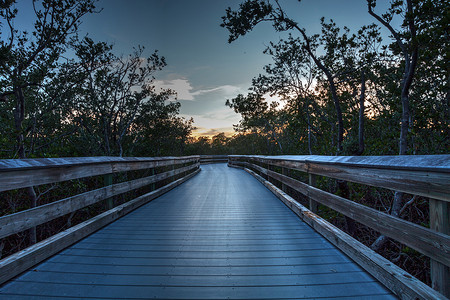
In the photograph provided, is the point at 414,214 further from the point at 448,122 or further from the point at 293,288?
the point at 293,288

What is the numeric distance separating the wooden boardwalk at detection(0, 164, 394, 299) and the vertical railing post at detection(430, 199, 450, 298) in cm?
40

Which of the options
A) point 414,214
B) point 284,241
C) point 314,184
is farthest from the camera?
point 414,214

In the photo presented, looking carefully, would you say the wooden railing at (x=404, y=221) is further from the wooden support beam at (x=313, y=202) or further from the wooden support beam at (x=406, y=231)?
the wooden support beam at (x=313, y=202)

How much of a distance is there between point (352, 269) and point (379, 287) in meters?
0.30

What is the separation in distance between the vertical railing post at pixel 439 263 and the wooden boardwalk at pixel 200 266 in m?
0.40

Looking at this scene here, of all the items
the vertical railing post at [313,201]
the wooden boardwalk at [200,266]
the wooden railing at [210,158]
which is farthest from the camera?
the wooden railing at [210,158]

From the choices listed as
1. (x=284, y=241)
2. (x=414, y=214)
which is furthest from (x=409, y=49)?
(x=284, y=241)

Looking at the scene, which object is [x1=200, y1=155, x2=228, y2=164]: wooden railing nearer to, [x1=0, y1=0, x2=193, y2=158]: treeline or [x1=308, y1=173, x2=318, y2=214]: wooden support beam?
[x1=0, y1=0, x2=193, y2=158]: treeline

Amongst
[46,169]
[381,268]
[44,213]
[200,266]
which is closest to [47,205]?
[44,213]

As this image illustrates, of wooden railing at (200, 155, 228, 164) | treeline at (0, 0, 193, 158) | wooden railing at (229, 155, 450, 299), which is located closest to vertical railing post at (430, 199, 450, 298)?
wooden railing at (229, 155, 450, 299)

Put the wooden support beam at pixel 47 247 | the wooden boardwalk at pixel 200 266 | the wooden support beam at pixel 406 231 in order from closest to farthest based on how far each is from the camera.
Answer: the wooden support beam at pixel 406 231 < the wooden boardwalk at pixel 200 266 < the wooden support beam at pixel 47 247

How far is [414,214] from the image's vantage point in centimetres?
686

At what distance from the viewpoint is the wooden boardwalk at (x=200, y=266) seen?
185 cm

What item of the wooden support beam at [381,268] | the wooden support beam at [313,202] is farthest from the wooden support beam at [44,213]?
the wooden support beam at [313,202]
